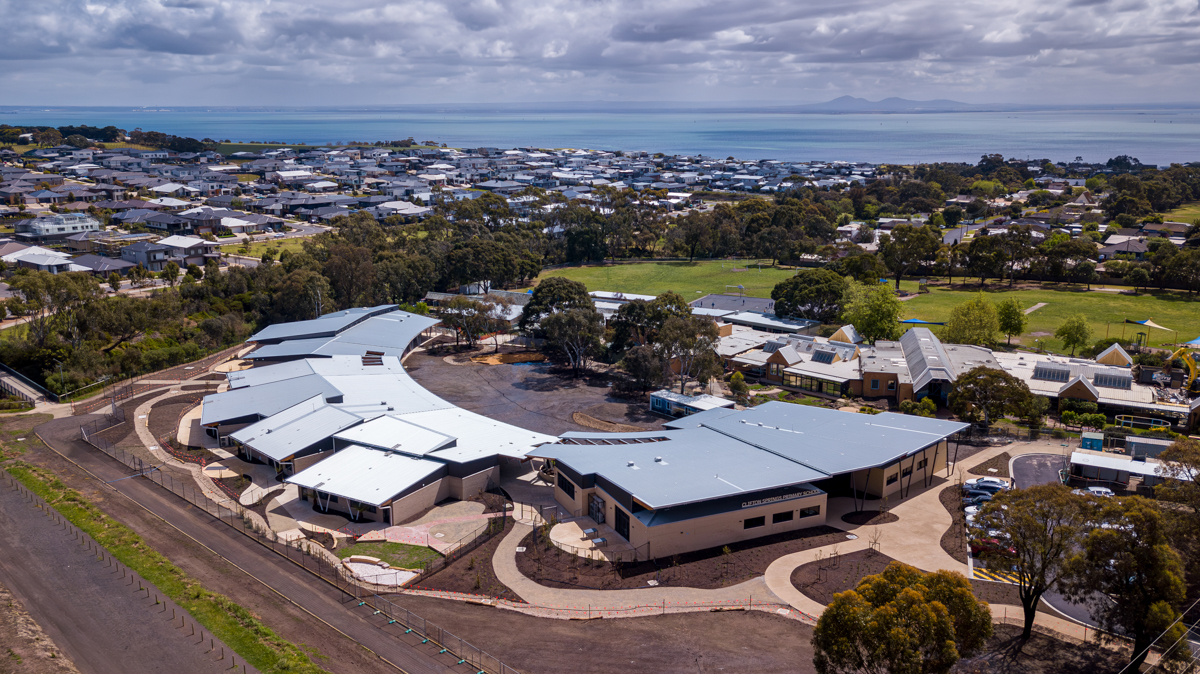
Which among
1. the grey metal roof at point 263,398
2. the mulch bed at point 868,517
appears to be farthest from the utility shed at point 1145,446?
the grey metal roof at point 263,398

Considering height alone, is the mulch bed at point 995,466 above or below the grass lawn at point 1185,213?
below

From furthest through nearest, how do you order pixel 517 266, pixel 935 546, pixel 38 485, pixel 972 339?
pixel 517 266
pixel 972 339
pixel 38 485
pixel 935 546

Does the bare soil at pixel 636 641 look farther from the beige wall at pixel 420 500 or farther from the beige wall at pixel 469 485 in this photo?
the beige wall at pixel 469 485

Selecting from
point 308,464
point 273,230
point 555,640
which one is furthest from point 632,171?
point 555,640

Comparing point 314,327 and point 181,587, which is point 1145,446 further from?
point 314,327

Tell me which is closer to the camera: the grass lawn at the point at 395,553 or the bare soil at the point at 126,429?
the grass lawn at the point at 395,553

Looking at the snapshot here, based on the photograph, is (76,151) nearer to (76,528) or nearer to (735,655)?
(76,528)
